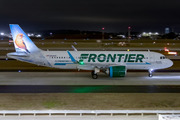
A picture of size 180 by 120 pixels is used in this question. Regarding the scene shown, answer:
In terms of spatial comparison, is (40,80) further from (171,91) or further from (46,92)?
(171,91)

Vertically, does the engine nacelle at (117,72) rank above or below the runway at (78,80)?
above

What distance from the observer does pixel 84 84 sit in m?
22.1

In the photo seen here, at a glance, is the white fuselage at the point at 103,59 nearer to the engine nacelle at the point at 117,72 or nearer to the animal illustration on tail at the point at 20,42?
the engine nacelle at the point at 117,72

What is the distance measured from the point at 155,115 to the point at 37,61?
17353 millimetres

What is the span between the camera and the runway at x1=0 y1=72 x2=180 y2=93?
19.6 meters

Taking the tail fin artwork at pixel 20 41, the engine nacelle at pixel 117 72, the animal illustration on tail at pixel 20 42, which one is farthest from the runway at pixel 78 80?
the animal illustration on tail at pixel 20 42

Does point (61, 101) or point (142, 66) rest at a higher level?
point (142, 66)

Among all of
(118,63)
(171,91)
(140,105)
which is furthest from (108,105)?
(118,63)

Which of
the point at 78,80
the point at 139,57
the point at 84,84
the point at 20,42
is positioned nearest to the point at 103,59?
the point at 78,80

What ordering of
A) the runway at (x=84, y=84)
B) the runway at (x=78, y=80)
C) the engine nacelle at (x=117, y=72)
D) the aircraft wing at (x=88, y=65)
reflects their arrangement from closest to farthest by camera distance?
1. the runway at (x=84, y=84)
2. the runway at (x=78, y=80)
3. the engine nacelle at (x=117, y=72)
4. the aircraft wing at (x=88, y=65)

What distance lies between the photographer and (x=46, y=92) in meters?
18.7

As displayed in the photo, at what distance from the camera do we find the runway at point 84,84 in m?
19.6

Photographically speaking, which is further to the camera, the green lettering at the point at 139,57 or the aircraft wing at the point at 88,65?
the green lettering at the point at 139,57

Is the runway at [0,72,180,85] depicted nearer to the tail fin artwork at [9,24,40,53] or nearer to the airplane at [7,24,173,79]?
the airplane at [7,24,173,79]
